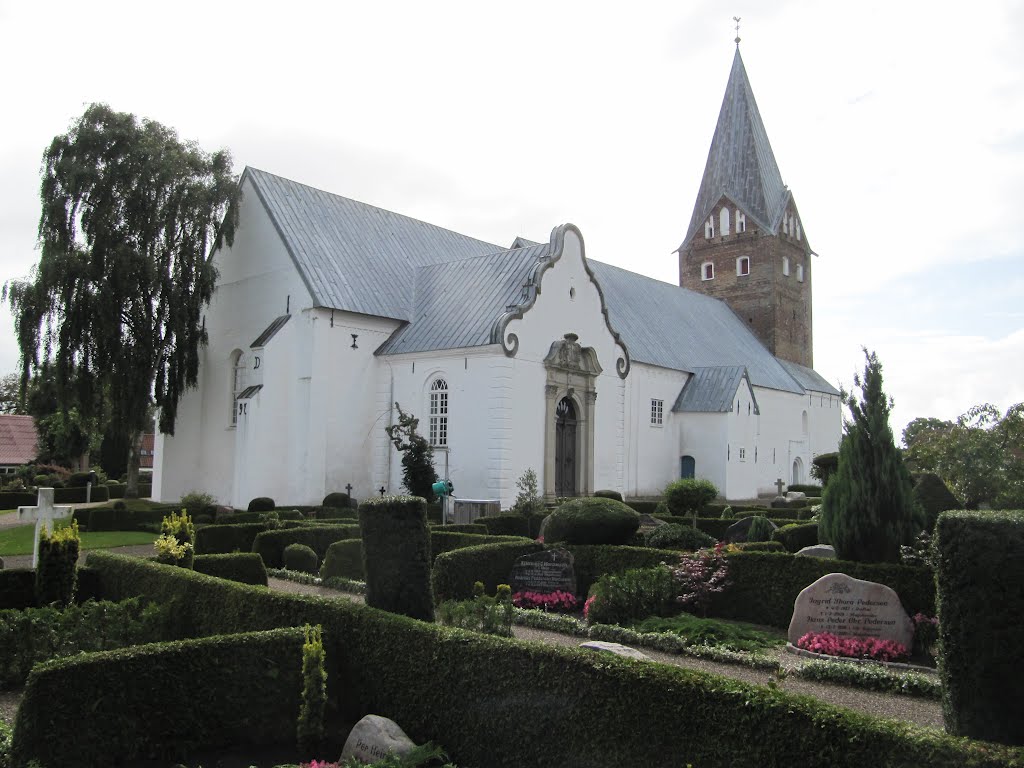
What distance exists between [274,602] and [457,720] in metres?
2.75

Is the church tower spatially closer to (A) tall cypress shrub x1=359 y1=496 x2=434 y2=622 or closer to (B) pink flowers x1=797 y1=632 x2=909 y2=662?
(B) pink flowers x1=797 y1=632 x2=909 y2=662

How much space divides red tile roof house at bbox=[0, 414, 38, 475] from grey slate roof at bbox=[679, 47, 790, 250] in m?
41.5

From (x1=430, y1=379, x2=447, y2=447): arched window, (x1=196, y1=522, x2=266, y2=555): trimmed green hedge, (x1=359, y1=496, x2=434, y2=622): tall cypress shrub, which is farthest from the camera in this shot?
(x1=430, y1=379, x2=447, y2=447): arched window

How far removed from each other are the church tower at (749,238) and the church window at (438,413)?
25.8 meters

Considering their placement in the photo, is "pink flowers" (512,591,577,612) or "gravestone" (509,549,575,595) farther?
"gravestone" (509,549,575,595)

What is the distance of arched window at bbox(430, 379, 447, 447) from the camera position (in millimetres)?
25312

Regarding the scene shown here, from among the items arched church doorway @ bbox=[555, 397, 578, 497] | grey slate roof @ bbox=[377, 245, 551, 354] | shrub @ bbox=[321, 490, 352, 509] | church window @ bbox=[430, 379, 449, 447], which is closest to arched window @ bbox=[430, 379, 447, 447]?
church window @ bbox=[430, 379, 449, 447]

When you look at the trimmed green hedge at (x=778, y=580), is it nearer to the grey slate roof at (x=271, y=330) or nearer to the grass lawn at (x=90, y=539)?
the grass lawn at (x=90, y=539)

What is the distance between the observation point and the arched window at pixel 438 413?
25312mm

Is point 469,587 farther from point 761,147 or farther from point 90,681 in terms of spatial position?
point 761,147

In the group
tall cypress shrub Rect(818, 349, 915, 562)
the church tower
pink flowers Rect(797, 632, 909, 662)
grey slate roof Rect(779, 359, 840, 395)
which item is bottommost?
pink flowers Rect(797, 632, 909, 662)

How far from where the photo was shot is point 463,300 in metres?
26.5

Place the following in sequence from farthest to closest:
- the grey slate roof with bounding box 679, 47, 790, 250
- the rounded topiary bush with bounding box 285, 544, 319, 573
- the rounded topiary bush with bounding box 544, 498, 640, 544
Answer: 1. the grey slate roof with bounding box 679, 47, 790, 250
2. the rounded topiary bush with bounding box 285, 544, 319, 573
3. the rounded topiary bush with bounding box 544, 498, 640, 544

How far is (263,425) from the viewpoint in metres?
24.3
